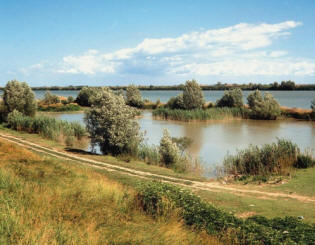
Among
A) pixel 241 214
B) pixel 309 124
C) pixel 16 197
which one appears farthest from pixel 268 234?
pixel 309 124

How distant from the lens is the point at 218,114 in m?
49.1

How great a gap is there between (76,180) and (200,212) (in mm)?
4509

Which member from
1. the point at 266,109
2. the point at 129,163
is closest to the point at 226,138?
the point at 129,163

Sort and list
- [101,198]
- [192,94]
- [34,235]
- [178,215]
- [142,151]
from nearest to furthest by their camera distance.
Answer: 1. [34,235]
2. [178,215]
3. [101,198]
4. [142,151]
5. [192,94]

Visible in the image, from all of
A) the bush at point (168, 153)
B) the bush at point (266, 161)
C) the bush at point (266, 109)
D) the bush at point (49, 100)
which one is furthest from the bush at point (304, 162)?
the bush at point (49, 100)

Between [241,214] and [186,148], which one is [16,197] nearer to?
[241,214]

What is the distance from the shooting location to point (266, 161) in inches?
699

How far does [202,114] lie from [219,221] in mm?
40759

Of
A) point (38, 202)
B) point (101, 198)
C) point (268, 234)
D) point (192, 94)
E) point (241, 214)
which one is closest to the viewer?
point (268, 234)

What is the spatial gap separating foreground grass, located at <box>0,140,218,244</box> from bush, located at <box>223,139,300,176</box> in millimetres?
10218

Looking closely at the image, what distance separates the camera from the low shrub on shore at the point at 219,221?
22.2ft

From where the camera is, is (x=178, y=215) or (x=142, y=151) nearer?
(x=178, y=215)

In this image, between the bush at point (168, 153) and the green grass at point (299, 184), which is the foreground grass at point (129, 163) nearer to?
the bush at point (168, 153)

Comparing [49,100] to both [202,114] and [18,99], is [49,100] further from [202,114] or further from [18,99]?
[202,114]
